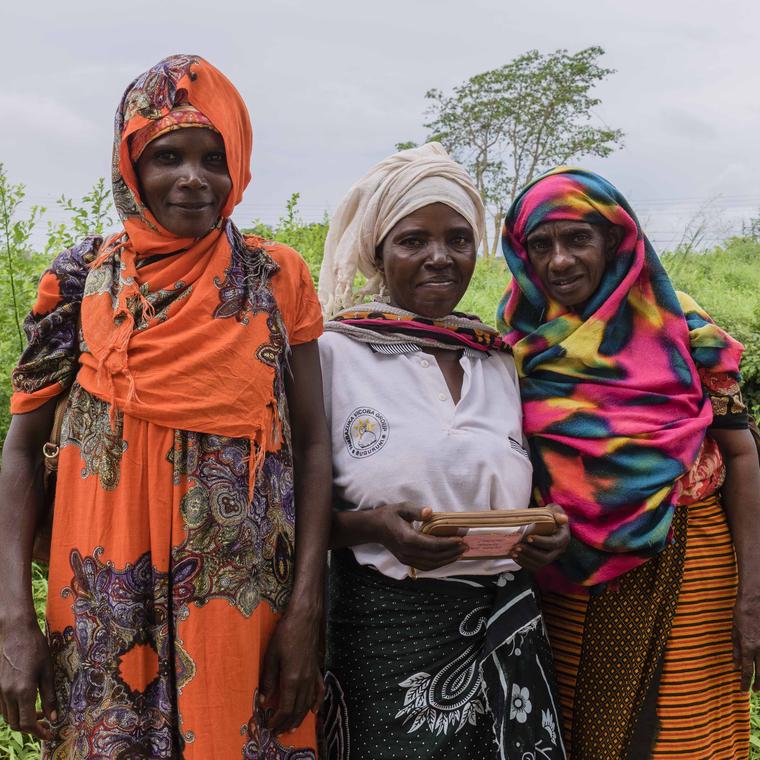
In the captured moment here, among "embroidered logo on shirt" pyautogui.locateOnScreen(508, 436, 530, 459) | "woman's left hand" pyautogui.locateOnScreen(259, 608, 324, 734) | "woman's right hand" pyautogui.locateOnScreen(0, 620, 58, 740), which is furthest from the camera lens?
"embroidered logo on shirt" pyautogui.locateOnScreen(508, 436, 530, 459)

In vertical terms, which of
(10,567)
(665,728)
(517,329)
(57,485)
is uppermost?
(517,329)

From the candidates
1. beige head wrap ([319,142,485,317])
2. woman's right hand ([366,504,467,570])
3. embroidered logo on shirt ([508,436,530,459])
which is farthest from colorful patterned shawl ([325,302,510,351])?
woman's right hand ([366,504,467,570])

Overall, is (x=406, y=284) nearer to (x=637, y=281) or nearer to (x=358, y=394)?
(x=358, y=394)

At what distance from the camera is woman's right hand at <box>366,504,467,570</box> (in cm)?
188

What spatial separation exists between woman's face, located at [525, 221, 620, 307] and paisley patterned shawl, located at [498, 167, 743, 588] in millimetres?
30

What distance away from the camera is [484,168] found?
66.1ft

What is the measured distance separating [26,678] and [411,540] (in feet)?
2.86

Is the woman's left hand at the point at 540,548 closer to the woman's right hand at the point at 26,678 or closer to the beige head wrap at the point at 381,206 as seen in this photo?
the beige head wrap at the point at 381,206

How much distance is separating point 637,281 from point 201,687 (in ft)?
5.28

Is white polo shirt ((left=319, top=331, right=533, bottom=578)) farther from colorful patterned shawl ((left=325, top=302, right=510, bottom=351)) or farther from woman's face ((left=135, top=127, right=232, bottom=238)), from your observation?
woman's face ((left=135, top=127, right=232, bottom=238))

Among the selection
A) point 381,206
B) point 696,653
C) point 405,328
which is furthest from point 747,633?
point 381,206

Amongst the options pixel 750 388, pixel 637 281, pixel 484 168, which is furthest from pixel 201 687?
pixel 484 168

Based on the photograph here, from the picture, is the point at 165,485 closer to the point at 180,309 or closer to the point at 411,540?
the point at 180,309

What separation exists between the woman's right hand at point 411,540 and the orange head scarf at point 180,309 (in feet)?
1.10
